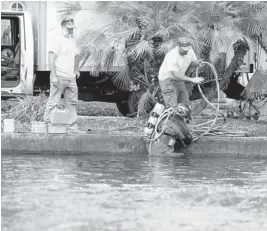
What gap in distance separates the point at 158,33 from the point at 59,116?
7.79ft

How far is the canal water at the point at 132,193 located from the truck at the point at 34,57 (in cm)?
436

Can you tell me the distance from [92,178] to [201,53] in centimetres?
499

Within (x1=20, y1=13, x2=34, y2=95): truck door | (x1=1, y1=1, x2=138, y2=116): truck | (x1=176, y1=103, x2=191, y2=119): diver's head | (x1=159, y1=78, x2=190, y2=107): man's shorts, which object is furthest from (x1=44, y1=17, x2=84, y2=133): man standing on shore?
(x1=20, y1=13, x2=34, y2=95): truck door

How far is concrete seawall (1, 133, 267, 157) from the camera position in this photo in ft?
39.0

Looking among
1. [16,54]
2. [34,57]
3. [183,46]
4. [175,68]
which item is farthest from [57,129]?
[16,54]

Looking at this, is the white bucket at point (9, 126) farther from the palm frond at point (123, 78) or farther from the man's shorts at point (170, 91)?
the palm frond at point (123, 78)

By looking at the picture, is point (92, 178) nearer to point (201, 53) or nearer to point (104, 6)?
point (201, 53)

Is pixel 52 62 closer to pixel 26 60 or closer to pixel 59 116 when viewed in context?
pixel 59 116

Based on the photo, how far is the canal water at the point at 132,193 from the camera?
689 cm

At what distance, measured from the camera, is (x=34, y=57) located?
1639 centimetres

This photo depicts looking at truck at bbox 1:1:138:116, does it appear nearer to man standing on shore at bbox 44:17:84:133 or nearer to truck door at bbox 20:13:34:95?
truck door at bbox 20:13:34:95

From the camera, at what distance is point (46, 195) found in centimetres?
809

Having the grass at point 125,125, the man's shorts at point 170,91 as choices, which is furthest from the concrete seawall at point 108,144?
the man's shorts at point 170,91

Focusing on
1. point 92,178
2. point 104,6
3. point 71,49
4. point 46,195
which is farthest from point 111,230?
point 104,6
